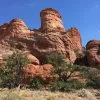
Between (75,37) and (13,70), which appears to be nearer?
(13,70)

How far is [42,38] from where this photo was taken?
49.6m

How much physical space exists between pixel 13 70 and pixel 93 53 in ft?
52.6

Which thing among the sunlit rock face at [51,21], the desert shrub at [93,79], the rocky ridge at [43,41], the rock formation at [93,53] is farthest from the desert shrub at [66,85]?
the sunlit rock face at [51,21]

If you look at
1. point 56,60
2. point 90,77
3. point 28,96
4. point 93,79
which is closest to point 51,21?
point 56,60

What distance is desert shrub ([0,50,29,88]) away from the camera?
124 feet

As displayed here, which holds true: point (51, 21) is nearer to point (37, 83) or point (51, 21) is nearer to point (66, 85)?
point (37, 83)

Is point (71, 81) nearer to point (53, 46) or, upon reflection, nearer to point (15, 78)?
point (15, 78)

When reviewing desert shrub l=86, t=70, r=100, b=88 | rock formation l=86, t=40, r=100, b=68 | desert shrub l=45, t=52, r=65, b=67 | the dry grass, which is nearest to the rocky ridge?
rock formation l=86, t=40, r=100, b=68

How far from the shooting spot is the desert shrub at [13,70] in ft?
124

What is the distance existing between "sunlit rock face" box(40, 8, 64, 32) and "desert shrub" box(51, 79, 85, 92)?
57.2ft

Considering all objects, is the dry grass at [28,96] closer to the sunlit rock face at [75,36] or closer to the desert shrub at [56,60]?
the desert shrub at [56,60]

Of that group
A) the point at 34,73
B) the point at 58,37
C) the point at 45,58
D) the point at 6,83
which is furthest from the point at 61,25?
the point at 6,83

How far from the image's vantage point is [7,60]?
40406mm

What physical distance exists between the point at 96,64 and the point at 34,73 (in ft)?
41.4
